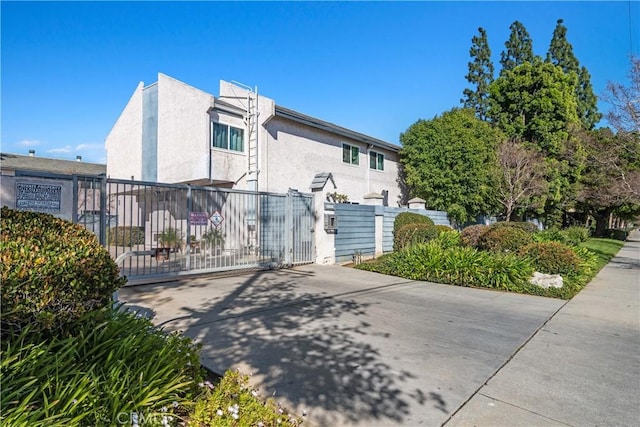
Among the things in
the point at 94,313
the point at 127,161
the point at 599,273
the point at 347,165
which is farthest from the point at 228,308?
the point at 127,161

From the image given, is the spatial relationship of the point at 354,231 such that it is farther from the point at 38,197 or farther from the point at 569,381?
the point at 38,197

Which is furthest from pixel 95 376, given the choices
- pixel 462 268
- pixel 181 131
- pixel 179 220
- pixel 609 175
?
pixel 609 175

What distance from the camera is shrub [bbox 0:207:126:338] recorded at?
2717 millimetres

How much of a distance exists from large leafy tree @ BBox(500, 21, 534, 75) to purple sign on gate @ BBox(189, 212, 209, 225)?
35.3 meters

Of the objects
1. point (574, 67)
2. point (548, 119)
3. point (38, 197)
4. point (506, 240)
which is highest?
point (574, 67)

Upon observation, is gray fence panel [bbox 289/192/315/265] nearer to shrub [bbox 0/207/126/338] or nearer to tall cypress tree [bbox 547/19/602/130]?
shrub [bbox 0/207/126/338]

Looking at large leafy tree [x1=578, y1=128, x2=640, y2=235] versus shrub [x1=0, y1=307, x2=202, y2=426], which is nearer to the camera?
shrub [x1=0, y1=307, x2=202, y2=426]

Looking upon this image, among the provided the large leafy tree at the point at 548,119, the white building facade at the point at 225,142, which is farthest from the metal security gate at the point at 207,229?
the large leafy tree at the point at 548,119

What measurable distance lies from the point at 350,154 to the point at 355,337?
17.0 m

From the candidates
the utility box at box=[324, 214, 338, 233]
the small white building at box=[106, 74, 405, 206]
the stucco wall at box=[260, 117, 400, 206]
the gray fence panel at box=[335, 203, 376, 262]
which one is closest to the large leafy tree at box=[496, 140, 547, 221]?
the stucco wall at box=[260, 117, 400, 206]

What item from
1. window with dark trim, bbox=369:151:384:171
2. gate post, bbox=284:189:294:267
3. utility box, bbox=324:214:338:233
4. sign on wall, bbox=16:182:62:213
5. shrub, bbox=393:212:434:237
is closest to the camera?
sign on wall, bbox=16:182:62:213

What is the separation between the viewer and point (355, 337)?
503cm

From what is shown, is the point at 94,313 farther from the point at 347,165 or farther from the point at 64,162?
the point at 64,162

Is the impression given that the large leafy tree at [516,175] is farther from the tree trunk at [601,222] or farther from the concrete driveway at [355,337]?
the tree trunk at [601,222]
